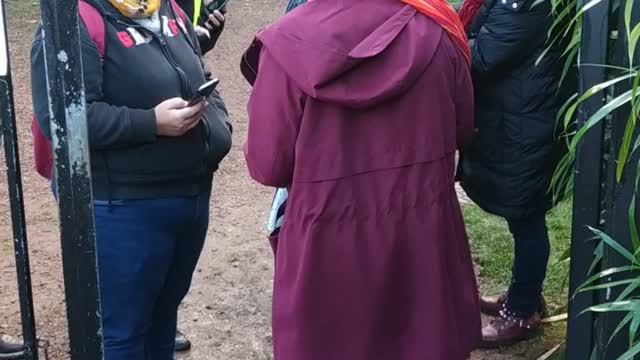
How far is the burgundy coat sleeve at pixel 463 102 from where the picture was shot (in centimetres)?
262

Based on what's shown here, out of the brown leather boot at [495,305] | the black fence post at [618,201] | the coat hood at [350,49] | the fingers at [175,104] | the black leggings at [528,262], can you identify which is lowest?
the brown leather boot at [495,305]

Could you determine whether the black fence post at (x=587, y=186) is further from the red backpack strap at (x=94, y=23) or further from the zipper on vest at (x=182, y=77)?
the red backpack strap at (x=94, y=23)

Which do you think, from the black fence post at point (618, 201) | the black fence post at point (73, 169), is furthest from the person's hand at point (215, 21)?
the black fence post at point (73, 169)

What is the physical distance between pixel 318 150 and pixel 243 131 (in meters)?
3.77

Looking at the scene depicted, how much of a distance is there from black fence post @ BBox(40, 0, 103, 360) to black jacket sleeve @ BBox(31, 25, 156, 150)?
40.3 inches

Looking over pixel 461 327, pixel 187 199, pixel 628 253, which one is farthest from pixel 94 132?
pixel 628 253

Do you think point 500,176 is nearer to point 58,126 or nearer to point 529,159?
point 529,159

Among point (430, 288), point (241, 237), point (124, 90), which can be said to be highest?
point (124, 90)

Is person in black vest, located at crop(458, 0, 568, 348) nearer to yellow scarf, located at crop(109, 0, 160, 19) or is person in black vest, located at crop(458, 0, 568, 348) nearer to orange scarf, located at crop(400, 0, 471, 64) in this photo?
orange scarf, located at crop(400, 0, 471, 64)

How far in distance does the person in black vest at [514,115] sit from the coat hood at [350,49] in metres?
0.78

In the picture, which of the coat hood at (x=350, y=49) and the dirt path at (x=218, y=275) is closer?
the coat hood at (x=350, y=49)

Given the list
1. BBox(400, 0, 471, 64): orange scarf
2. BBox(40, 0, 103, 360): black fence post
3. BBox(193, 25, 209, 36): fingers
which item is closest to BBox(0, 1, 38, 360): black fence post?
BBox(40, 0, 103, 360): black fence post

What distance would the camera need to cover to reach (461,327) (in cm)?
272

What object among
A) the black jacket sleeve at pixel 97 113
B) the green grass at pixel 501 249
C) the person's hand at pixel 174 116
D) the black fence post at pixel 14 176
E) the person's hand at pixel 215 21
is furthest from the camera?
the green grass at pixel 501 249
